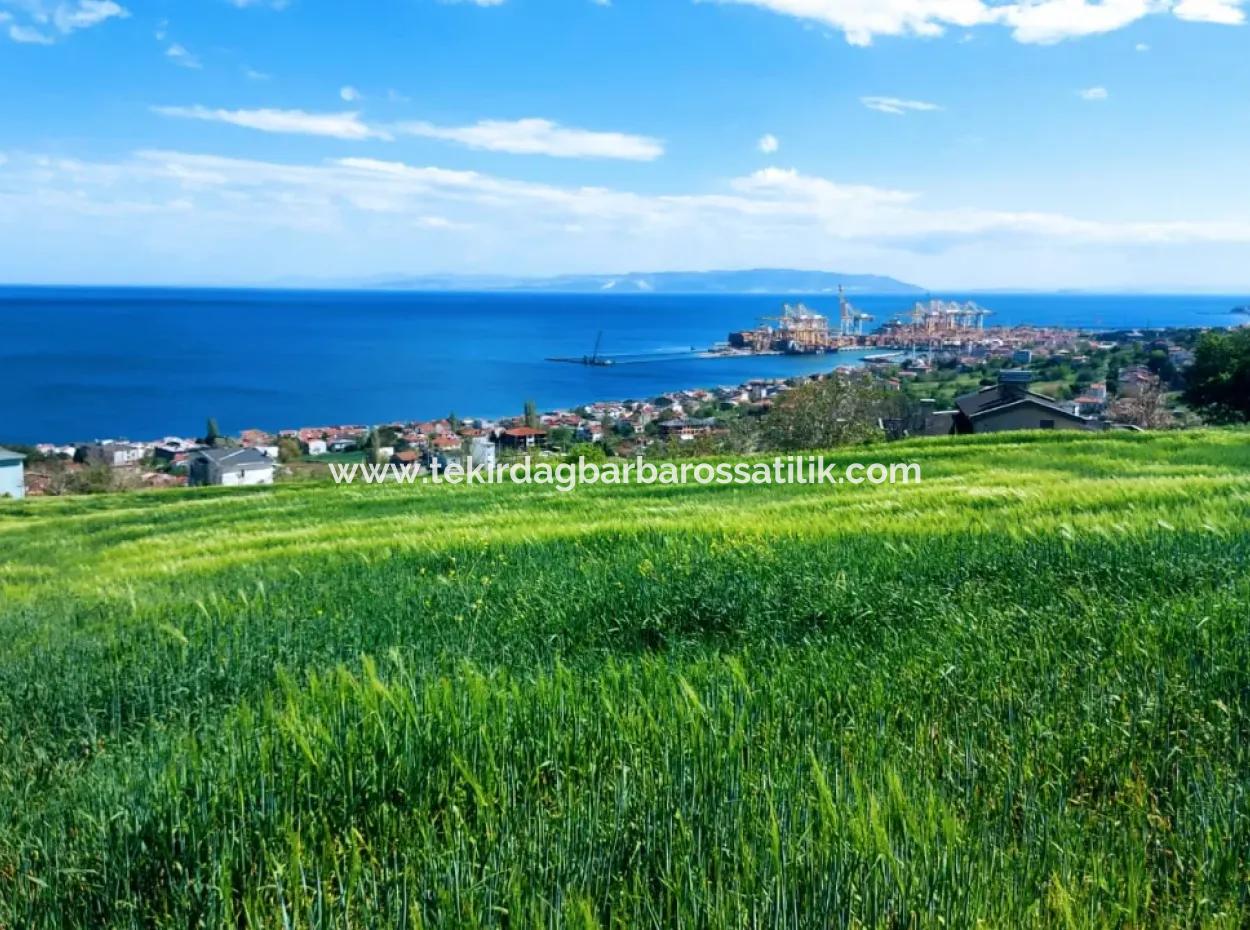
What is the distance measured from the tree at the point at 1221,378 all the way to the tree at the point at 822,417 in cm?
1356

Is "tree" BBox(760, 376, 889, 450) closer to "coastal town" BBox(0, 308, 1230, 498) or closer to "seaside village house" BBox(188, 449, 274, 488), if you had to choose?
"coastal town" BBox(0, 308, 1230, 498)

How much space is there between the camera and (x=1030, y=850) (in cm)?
222

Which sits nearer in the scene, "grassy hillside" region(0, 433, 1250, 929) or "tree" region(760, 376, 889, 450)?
"grassy hillside" region(0, 433, 1250, 929)

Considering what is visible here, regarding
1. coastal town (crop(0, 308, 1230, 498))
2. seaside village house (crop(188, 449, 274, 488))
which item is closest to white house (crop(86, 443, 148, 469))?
coastal town (crop(0, 308, 1230, 498))

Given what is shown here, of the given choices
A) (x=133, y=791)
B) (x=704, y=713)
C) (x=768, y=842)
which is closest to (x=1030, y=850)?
(x=768, y=842)

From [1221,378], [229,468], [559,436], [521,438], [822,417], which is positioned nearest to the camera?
[1221,378]

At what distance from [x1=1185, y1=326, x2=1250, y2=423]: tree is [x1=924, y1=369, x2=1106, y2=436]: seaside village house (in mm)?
4746

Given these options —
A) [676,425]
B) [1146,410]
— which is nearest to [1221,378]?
[1146,410]

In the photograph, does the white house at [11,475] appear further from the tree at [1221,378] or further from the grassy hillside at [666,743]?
the tree at [1221,378]

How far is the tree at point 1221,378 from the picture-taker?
35.4 metres

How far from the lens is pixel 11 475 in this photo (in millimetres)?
43531

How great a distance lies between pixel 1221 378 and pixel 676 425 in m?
28.5

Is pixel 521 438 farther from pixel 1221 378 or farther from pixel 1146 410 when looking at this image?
pixel 1221 378

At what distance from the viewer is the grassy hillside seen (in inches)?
82.3
